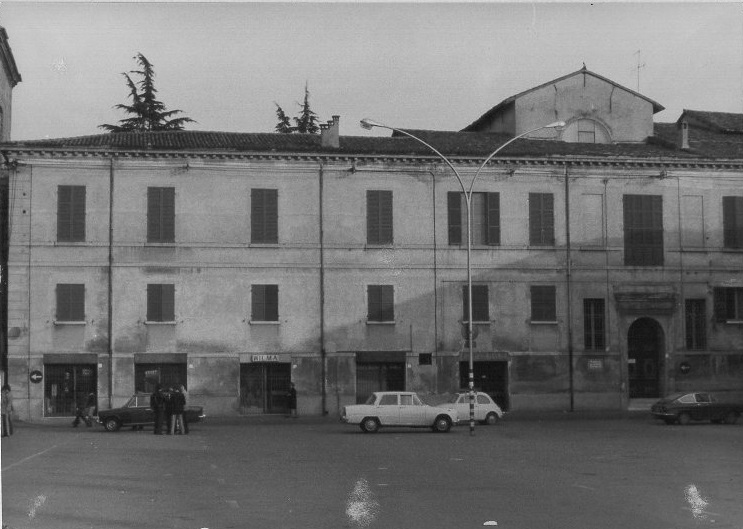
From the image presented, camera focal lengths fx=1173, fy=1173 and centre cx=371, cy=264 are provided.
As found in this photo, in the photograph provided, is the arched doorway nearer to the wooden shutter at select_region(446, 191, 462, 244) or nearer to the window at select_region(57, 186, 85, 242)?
the wooden shutter at select_region(446, 191, 462, 244)

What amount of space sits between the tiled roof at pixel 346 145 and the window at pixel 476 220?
2.14 m

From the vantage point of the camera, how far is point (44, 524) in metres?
14.7

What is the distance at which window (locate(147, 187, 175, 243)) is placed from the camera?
50375 mm

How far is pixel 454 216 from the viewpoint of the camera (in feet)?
173

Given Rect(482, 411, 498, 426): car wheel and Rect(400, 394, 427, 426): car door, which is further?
Rect(482, 411, 498, 426): car wheel

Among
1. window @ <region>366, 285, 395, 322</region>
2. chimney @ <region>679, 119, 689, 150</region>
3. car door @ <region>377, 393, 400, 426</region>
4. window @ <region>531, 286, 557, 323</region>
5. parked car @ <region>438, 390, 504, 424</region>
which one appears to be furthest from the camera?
chimney @ <region>679, 119, 689, 150</region>

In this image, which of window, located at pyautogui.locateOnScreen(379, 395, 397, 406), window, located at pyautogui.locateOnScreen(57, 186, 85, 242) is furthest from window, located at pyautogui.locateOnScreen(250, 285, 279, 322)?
window, located at pyautogui.locateOnScreen(379, 395, 397, 406)

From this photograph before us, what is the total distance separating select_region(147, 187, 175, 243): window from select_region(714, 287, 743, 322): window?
25.0 meters

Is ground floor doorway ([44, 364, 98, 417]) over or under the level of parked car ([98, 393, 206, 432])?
over

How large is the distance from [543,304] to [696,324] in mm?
7345

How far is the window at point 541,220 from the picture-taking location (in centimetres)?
5312

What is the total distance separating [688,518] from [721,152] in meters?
44.0

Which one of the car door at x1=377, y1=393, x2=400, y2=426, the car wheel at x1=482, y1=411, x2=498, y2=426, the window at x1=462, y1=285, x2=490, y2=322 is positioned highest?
the window at x1=462, y1=285, x2=490, y2=322

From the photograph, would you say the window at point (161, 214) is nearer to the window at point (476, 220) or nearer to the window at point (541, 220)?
the window at point (476, 220)
